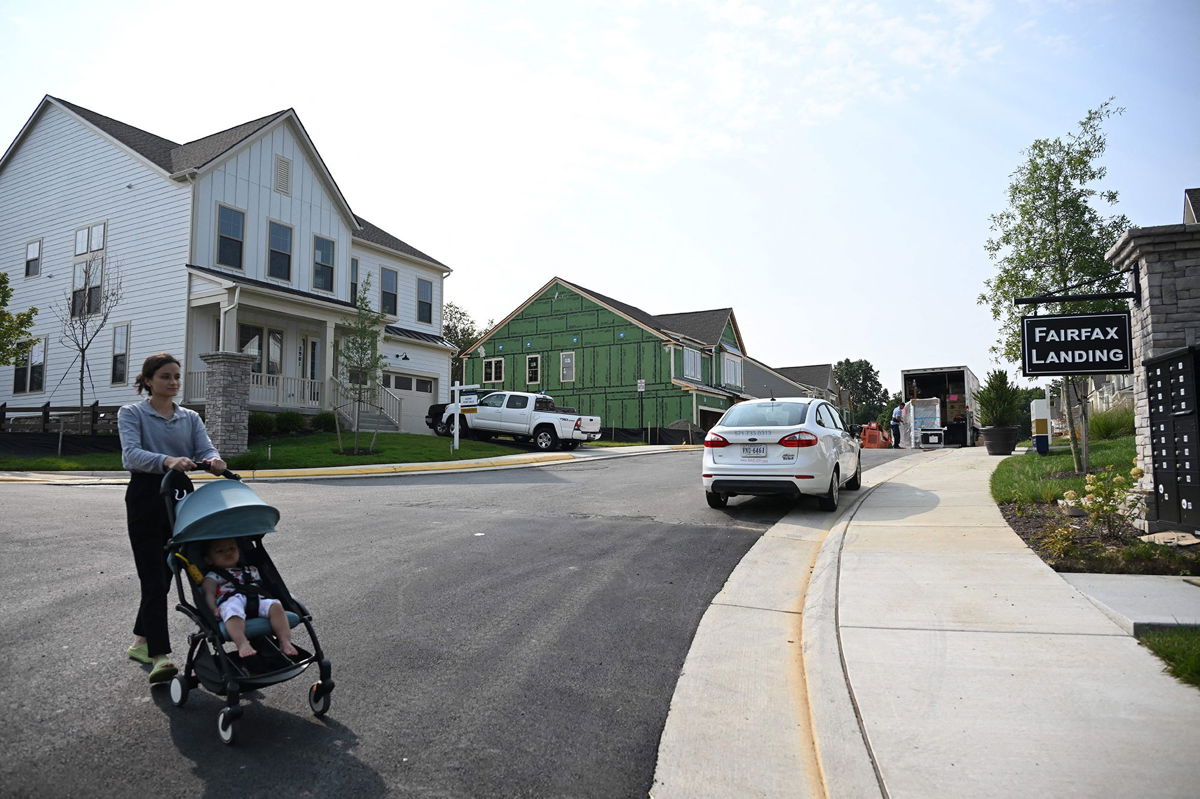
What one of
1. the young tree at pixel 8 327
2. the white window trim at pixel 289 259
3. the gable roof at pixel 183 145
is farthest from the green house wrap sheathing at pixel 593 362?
the young tree at pixel 8 327

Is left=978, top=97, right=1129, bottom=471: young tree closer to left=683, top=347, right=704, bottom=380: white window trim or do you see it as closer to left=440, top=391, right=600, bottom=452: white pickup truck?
left=440, top=391, right=600, bottom=452: white pickup truck

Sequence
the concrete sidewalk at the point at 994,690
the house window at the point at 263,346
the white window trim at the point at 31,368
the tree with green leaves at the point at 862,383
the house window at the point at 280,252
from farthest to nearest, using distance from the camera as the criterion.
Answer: the tree with green leaves at the point at 862,383 → the white window trim at the point at 31,368 → the house window at the point at 280,252 → the house window at the point at 263,346 → the concrete sidewalk at the point at 994,690

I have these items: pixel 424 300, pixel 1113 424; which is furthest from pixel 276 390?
pixel 1113 424

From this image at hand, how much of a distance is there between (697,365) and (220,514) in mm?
39709

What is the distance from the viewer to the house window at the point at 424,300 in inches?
1184

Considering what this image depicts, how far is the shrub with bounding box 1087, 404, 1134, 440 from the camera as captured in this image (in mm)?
17359

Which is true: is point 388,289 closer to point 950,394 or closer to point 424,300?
point 424,300

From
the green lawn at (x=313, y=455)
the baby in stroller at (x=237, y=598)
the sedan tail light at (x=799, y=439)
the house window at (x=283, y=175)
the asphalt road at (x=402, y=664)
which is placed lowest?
the asphalt road at (x=402, y=664)

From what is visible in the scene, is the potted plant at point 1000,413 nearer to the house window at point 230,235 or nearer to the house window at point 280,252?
the house window at point 280,252

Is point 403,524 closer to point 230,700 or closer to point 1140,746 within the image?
point 230,700

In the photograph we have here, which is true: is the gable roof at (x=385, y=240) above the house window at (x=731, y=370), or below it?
above

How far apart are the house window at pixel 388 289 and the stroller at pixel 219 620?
2532cm

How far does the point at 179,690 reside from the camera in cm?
370

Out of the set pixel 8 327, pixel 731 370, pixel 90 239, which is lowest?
pixel 8 327
